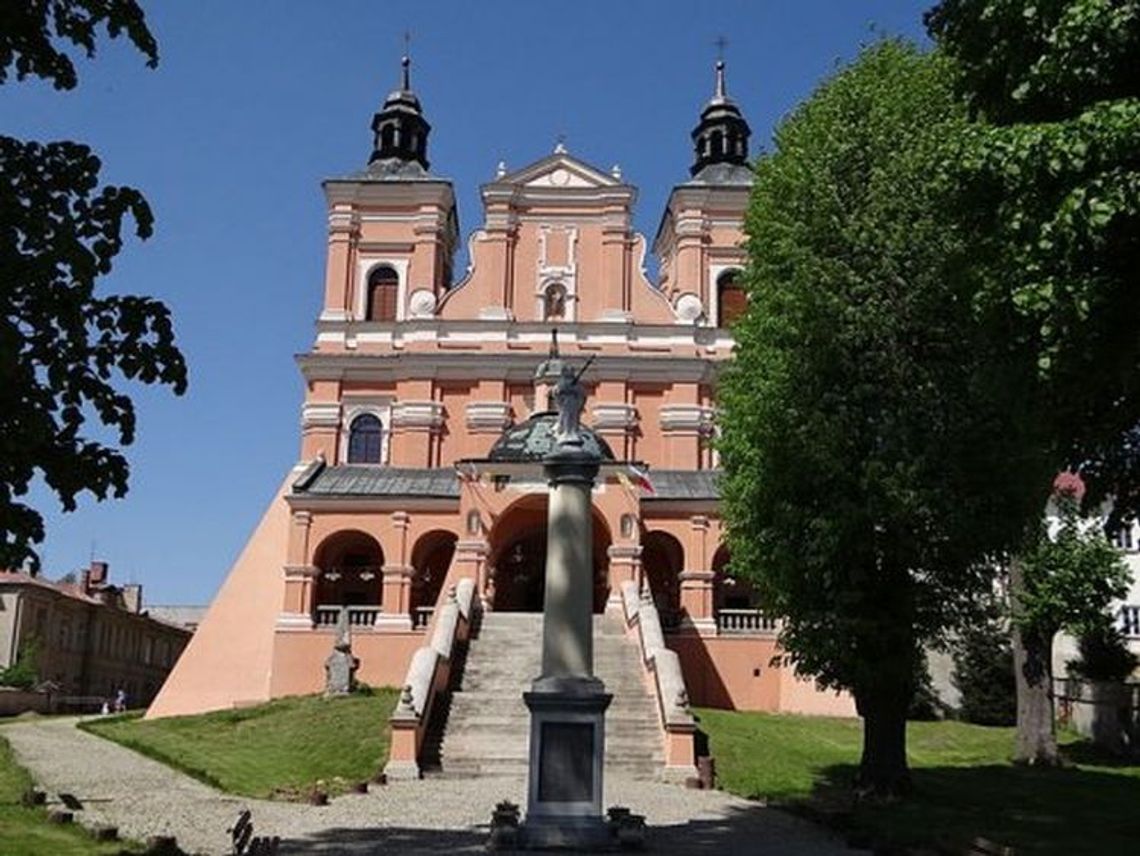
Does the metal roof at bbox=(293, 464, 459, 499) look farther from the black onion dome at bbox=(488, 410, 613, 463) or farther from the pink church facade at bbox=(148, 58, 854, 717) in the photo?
the black onion dome at bbox=(488, 410, 613, 463)

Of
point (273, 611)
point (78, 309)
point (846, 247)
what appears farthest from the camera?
point (273, 611)

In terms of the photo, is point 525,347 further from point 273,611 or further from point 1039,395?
point 1039,395

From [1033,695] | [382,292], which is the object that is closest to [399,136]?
[382,292]

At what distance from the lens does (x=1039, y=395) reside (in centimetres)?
1311

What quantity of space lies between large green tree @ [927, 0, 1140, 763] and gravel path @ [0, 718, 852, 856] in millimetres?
6029

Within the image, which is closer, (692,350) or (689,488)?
Answer: (689,488)

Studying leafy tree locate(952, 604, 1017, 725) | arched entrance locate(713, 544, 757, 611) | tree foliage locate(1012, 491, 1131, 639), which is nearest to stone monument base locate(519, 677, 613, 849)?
tree foliage locate(1012, 491, 1131, 639)

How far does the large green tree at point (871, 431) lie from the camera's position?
18812 millimetres

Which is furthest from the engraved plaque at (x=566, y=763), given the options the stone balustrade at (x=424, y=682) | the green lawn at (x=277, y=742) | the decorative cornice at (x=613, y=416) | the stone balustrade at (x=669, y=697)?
the decorative cornice at (x=613, y=416)

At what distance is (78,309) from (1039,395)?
31.2 feet

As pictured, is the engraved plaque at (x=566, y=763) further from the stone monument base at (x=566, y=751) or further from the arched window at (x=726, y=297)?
the arched window at (x=726, y=297)

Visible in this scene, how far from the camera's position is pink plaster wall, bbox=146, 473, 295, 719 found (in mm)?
36719

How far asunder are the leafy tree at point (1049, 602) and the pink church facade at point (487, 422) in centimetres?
703

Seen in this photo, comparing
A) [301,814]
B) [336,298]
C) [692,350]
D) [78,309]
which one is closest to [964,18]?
[78,309]
